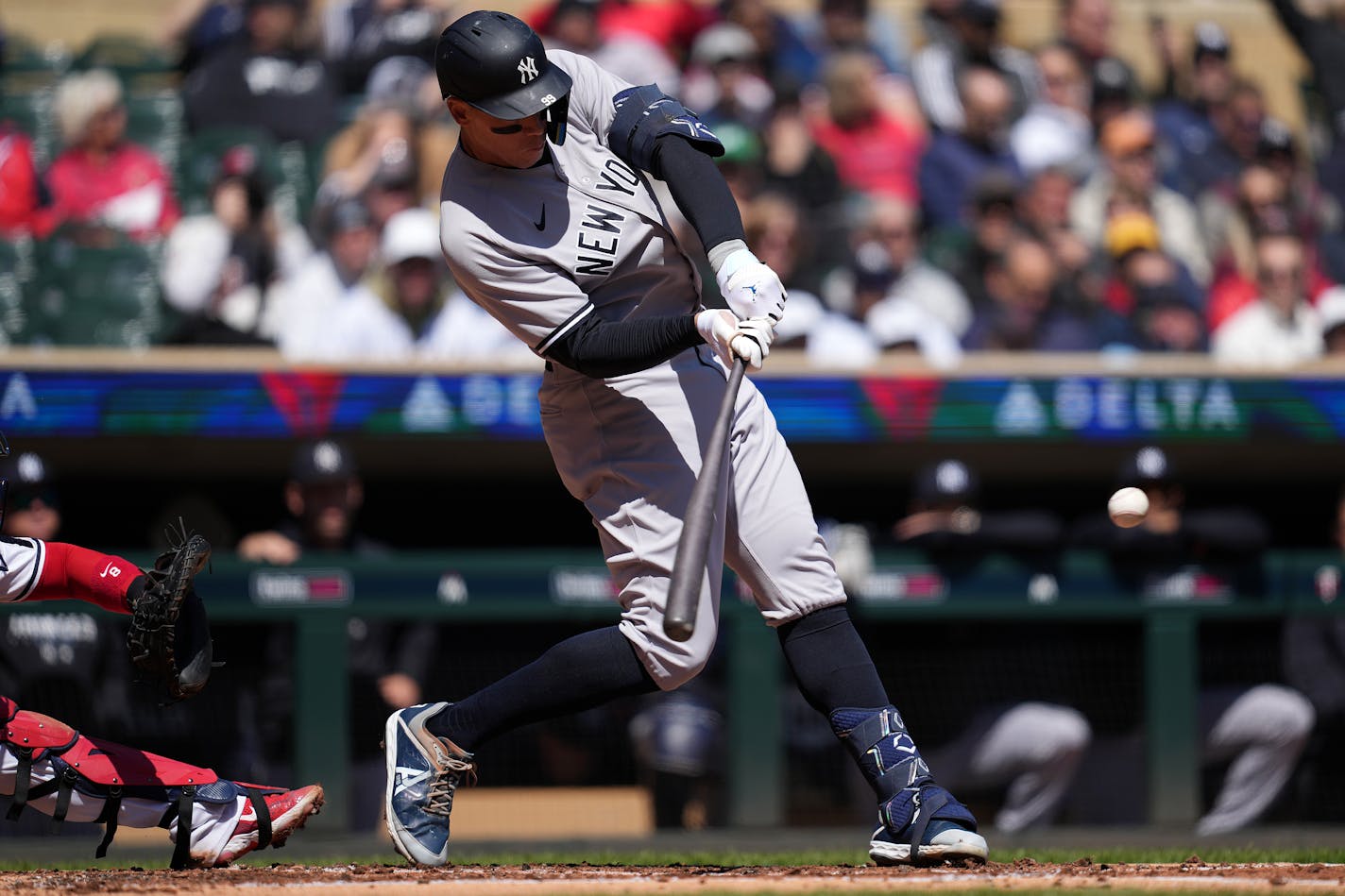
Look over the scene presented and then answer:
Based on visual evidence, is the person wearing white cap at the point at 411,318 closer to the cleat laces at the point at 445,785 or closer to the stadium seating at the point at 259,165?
the stadium seating at the point at 259,165

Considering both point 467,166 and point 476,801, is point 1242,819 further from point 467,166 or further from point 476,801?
point 467,166

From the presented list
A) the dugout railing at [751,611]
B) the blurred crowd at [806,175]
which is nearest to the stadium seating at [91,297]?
the blurred crowd at [806,175]

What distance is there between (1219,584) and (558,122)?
3294 mm

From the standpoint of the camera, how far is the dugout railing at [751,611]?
17.5 ft

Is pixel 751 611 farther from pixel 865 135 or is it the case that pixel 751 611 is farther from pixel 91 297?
pixel 865 135

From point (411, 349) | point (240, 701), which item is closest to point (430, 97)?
point (411, 349)

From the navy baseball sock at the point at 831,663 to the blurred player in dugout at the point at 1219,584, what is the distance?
8.35 feet

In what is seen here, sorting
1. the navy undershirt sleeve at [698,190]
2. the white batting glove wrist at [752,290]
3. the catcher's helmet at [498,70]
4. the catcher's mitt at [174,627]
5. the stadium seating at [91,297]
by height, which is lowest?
the stadium seating at [91,297]

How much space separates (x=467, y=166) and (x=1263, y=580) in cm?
347

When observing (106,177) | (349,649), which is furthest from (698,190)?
(106,177)

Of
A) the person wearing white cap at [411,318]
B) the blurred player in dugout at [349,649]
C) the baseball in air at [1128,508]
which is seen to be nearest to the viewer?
the baseball in air at [1128,508]

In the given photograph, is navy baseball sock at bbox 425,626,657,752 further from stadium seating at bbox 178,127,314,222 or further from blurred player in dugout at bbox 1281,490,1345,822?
stadium seating at bbox 178,127,314,222

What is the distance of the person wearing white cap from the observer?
20.5 feet

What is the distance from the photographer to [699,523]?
2926 millimetres
